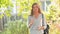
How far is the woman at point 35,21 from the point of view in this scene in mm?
1633

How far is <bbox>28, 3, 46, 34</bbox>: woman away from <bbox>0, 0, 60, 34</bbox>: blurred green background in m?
0.05

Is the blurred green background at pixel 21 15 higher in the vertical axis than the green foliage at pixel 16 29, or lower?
higher

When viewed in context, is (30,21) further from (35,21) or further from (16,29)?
(16,29)

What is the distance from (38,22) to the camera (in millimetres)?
1640

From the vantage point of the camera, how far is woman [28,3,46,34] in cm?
163

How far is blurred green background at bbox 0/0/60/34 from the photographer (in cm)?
164

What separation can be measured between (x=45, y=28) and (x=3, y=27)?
1.77 ft

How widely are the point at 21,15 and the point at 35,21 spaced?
20 centimetres

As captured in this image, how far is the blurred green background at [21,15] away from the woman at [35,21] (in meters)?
0.05

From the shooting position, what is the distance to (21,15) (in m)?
1.64

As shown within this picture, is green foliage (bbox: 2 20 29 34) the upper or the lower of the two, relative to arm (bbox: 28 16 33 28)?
lower

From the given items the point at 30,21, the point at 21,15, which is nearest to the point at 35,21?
the point at 30,21

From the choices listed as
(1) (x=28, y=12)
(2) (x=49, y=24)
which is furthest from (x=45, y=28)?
(1) (x=28, y=12)

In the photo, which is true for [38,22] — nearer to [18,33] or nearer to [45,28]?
[45,28]
